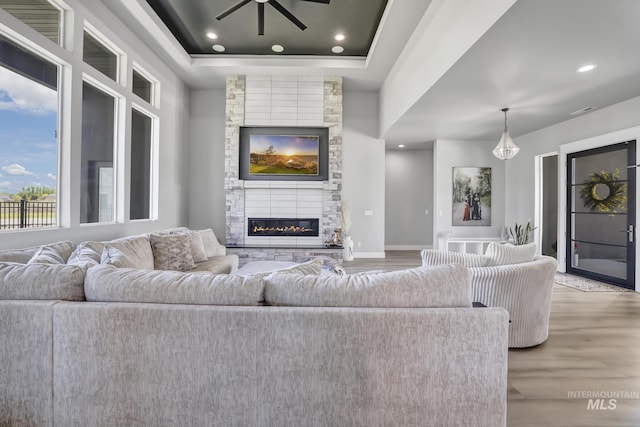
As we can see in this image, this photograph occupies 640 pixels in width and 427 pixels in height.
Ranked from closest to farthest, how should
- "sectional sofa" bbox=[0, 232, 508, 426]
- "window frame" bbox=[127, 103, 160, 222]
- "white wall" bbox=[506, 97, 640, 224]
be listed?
1. "sectional sofa" bbox=[0, 232, 508, 426]
2. "white wall" bbox=[506, 97, 640, 224]
3. "window frame" bbox=[127, 103, 160, 222]

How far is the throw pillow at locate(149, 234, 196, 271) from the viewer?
353 cm

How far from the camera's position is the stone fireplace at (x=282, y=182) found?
6.33m

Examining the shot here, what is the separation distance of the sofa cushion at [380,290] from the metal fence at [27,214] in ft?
10.0

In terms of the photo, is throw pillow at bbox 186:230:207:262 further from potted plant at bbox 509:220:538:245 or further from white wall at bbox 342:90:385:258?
potted plant at bbox 509:220:538:245

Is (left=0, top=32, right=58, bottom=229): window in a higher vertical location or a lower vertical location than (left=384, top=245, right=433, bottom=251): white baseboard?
higher

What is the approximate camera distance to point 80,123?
372 centimetres

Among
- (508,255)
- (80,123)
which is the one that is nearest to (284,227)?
(80,123)

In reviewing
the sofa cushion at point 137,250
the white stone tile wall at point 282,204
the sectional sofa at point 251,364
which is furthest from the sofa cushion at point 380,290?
the white stone tile wall at point 282,204

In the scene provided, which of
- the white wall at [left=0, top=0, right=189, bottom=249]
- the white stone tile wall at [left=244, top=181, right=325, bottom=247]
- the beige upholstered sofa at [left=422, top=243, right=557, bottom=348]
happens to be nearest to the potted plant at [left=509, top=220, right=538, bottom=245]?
the white stone tile wall at [left=244, top=181, right=325, bottom=247]

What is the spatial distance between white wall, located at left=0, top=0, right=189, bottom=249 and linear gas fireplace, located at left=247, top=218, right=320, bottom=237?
1.59m

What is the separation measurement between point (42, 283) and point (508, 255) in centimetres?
327

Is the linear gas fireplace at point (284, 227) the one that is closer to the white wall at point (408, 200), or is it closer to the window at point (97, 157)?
the window at point (97, 157)

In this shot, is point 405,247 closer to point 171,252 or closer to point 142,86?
point 171,252

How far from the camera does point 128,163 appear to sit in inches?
186
